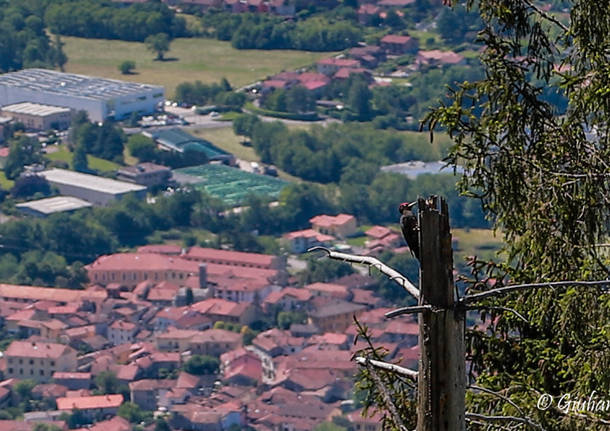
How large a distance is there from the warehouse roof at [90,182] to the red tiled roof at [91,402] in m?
12.5

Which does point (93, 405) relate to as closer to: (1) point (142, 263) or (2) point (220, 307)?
(2) point (220, 307)

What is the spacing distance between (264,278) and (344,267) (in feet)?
6.30

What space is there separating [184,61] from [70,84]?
13.6 feet

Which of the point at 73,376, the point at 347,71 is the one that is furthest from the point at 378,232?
the point at 347,71

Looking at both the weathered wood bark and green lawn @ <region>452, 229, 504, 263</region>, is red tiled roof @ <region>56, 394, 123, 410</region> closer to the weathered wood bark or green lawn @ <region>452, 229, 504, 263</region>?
green lawn @ <region>452, 229, 504, 263</region>

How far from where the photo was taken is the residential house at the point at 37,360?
971 inches

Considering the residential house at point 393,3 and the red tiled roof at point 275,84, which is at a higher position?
the residential house at point 393,3

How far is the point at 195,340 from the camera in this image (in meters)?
25.9

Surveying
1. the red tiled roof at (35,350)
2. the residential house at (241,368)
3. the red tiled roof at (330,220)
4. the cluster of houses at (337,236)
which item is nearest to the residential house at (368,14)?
the cluster of houses at (337,236)

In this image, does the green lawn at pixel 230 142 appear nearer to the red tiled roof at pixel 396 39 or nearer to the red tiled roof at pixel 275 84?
the red tiled roof at pixel 275 84

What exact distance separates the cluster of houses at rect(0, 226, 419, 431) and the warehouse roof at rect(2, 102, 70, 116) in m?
10.2

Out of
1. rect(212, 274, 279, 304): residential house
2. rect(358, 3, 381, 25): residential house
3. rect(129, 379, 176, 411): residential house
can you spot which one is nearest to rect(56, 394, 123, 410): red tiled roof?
rect(129, 379, 176, 411): residential house

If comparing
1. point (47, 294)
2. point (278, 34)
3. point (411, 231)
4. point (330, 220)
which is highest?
point (411, 231)

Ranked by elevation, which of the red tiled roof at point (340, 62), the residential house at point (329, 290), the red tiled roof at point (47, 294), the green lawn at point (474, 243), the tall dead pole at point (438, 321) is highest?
the tall dead pole at point (438, 321)
